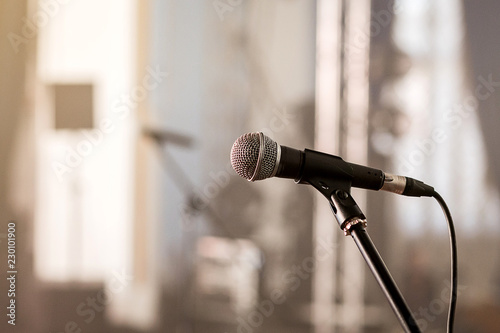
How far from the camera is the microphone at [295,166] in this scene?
757mm

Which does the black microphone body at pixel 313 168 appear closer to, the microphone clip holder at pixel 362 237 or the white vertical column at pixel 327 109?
the microphone clip holder at pixel 362 237

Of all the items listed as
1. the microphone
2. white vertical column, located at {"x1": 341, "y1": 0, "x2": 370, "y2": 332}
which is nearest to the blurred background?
white vertical column, located at {"x1": 341, "y1": 0, "x2": 370, "y2": 332}

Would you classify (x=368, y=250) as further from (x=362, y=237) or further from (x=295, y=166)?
(x=295, y=166)

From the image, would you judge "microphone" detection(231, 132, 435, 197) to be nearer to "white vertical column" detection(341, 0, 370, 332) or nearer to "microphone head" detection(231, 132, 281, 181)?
"microphone head" detection(231, 132, 281, 181)

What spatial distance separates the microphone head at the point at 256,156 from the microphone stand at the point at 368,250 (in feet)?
0.29

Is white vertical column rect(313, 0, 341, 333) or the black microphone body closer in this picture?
the black microphone body

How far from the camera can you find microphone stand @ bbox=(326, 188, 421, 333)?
675mm

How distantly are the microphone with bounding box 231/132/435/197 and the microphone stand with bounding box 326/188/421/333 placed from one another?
0.06ft

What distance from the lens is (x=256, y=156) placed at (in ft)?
2.51

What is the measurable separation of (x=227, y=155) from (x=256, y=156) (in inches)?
60.3

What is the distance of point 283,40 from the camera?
91.5 inches

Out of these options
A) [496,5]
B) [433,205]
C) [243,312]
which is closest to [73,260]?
[243,312]

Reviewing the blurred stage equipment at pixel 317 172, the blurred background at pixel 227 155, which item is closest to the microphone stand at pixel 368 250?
the blurred stage equipment at pixel 317 172

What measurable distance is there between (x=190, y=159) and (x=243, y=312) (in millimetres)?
730
